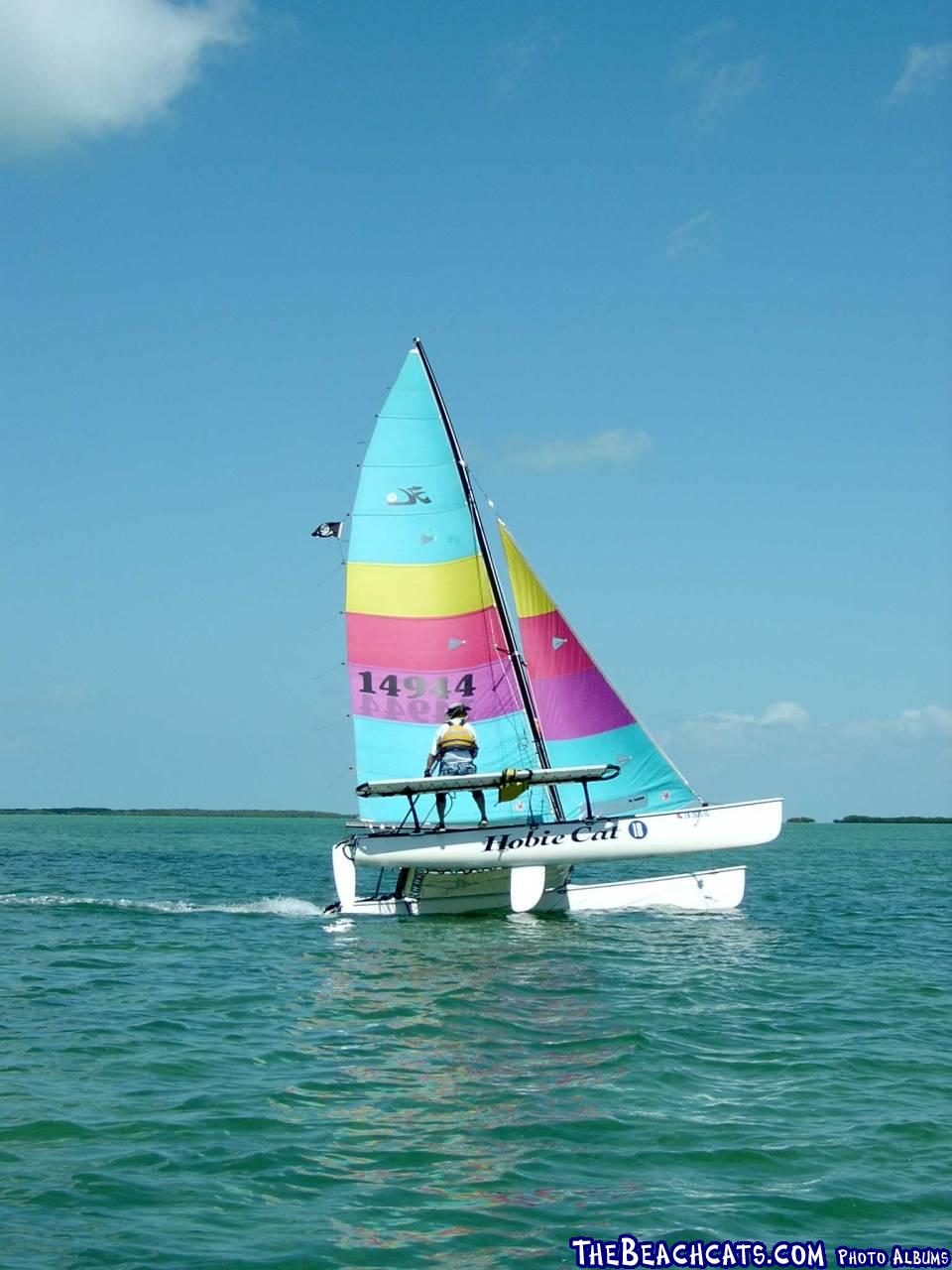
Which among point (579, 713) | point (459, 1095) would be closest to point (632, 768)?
point (579, 713)

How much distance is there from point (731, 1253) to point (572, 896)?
1745cm

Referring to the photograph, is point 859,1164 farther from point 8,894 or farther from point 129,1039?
point 8,894

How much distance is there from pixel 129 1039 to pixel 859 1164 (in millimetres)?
7369

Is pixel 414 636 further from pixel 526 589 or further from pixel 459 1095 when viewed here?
pixel 459 1095

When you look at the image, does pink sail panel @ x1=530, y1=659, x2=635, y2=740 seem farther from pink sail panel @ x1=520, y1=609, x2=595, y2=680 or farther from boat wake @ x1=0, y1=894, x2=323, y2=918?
boat wake @ x1=0, y1=894, x2=323, y2=918

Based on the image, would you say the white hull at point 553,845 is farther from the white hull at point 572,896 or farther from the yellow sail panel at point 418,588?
the yellow sail panel at point 418,588

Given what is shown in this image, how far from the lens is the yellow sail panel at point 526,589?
26453 mm

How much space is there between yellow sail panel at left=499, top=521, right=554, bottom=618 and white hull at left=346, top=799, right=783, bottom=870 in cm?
481

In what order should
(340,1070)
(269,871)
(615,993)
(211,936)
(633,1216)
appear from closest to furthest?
(633,1216) < (340,1070) < (615,993) < (211,936) < (269,871)

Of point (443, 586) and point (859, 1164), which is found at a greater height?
point (443, 586)

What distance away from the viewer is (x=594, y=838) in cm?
2338

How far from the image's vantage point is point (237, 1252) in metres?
7.71

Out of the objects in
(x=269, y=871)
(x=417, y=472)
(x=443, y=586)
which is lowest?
(x=269, y=871)

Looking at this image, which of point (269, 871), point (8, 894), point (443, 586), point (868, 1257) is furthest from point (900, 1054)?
point (269, 871)
